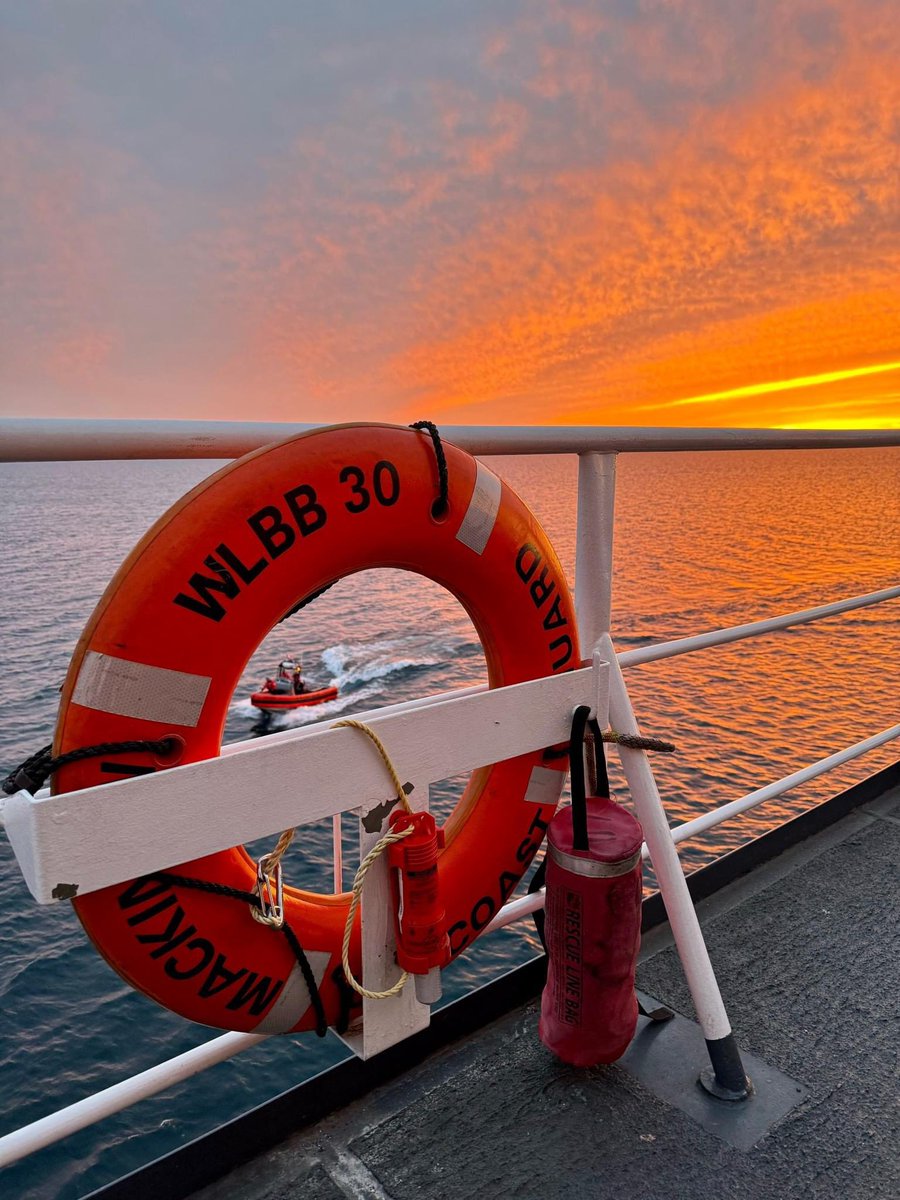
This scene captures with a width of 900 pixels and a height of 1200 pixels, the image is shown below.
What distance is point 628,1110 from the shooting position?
1.28m

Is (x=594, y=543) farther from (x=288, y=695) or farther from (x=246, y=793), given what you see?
(x=288, y=695)

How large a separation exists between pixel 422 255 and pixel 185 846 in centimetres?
2277

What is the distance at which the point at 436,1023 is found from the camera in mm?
1410

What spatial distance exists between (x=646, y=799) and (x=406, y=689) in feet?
68.1

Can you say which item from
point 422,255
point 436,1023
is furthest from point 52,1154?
point 422,255

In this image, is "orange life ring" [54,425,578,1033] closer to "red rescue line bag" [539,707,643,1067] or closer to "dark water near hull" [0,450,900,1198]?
"red rescue line bag" [539,707,643,1067]

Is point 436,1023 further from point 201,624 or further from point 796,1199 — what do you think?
point 201,624

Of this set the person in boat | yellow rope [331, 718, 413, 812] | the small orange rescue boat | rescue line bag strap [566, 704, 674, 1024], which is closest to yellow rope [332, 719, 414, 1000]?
yellow rope [331, 718, 413, 812]

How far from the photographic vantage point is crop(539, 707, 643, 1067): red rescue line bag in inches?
46.7

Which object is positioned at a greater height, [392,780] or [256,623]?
[256,623]

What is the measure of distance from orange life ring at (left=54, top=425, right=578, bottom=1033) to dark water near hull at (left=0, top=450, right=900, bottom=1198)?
30.2 feet

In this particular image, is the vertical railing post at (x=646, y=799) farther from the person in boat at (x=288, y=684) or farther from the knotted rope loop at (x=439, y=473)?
the person in boat at (x=288, y=684)

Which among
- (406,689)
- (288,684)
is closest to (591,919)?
(288,684)

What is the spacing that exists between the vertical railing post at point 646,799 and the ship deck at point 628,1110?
65mm
